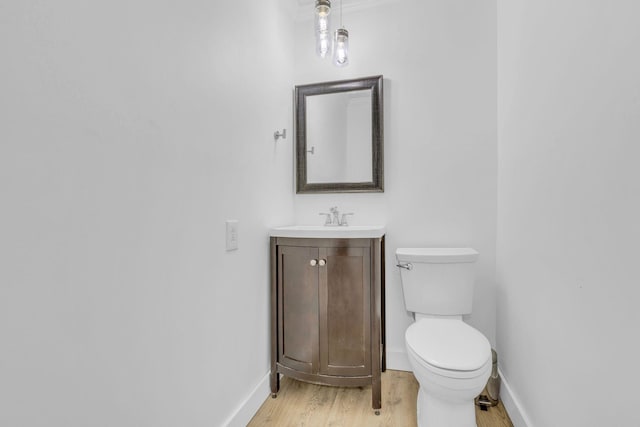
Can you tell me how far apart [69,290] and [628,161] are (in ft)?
4.47

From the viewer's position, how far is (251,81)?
1.57 meters

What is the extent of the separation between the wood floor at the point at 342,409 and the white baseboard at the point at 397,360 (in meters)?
0.15

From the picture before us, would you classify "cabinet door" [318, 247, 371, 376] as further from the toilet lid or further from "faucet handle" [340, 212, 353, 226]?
"faucet handle" [340, 212, 353, 226]

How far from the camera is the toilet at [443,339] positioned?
1.19 m

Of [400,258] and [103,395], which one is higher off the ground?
[400,258]

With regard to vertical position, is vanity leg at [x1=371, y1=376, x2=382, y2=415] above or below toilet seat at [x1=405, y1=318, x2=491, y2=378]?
below

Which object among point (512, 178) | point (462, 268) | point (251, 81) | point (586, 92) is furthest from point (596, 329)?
point (251, 81)

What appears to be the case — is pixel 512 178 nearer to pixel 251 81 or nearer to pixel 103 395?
pixel 251 81

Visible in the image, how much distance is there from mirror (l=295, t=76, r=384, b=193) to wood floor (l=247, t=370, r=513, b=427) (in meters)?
1.21

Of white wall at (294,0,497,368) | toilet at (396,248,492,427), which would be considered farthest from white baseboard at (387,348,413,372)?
toilet at (396,248,492,427)

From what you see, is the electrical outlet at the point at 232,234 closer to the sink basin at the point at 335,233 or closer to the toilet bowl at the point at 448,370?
the sink basin at the point at 335,233

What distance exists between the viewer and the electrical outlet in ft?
4.42

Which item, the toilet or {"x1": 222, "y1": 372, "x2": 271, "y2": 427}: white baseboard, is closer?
the toilet

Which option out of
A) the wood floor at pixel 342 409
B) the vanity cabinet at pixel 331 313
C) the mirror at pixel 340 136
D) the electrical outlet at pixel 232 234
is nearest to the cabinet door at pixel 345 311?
the vanity cabinet at pixel 331 313
